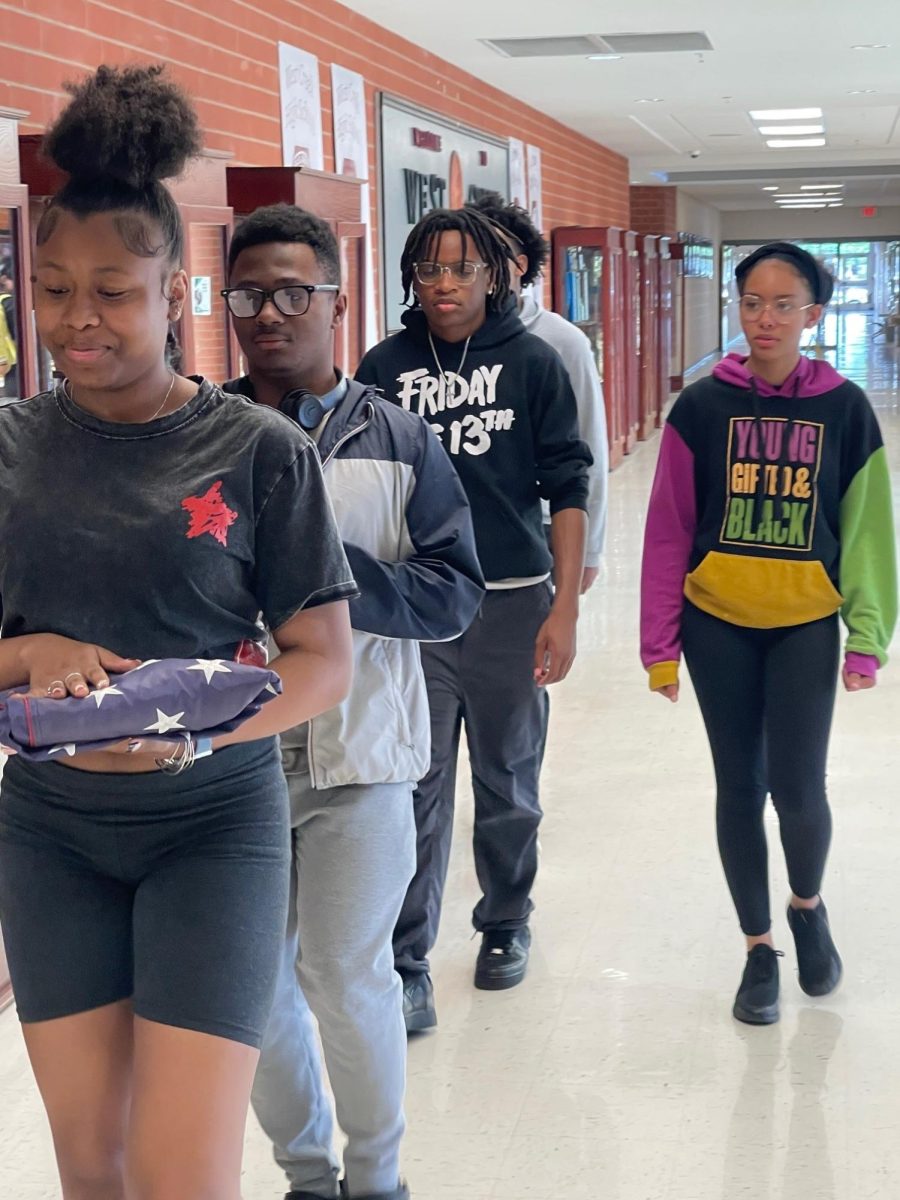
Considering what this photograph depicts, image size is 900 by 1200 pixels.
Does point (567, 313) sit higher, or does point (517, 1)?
point (517, 1)

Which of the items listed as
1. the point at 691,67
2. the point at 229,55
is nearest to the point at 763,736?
the point at 229,55

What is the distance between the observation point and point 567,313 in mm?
11555

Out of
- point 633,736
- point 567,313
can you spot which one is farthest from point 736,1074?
point 567,313

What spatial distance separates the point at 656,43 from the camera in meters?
8.54

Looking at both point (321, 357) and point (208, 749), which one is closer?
point (208, 749)

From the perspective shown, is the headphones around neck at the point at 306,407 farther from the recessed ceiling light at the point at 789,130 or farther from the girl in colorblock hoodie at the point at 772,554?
the recessed ceiling light at the point at 789,130

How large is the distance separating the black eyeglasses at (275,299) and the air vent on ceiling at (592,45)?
6665 mm

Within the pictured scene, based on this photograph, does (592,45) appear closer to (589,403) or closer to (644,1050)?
(589,403)

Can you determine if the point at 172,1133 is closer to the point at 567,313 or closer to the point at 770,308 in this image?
the point at 770,308

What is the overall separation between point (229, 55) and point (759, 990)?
420 centimetres

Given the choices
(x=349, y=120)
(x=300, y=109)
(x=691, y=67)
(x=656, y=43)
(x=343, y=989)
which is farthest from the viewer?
(x=691, y=67)

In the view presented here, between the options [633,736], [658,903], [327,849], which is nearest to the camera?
[327,849]

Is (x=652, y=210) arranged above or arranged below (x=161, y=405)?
above

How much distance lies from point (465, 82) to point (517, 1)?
2.48m
